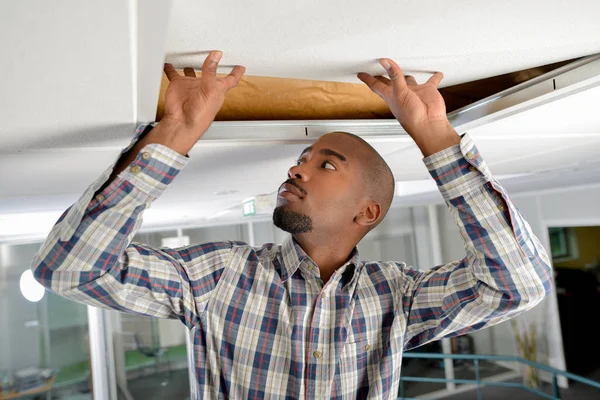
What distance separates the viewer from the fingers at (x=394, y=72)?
783 mm

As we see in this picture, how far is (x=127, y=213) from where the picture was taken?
0.95m

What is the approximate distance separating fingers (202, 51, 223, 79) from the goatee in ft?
1.73

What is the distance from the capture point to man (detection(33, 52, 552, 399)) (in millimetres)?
938

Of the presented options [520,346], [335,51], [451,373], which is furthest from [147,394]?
[335,51]

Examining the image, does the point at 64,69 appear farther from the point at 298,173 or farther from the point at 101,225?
the point at 298,173

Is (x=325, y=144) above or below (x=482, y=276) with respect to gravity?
above

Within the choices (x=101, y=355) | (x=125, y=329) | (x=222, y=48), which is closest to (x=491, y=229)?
(x=222, y=48)

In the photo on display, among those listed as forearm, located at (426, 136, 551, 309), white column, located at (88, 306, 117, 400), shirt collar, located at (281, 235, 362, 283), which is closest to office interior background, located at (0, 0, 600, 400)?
forearm, located at (426, 136, 551, 309)

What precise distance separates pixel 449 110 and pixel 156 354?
5.51 meters

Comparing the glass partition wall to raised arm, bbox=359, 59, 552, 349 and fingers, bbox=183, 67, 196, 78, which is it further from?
fingers, bbox=183, 67, 196, 78

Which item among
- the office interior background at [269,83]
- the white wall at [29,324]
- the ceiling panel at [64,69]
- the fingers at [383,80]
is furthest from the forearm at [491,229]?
the white wall at [29,324]

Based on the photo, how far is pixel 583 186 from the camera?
15.4ft

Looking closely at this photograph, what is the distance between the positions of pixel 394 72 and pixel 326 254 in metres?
0.66

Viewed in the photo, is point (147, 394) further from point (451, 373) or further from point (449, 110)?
point (449, 110)
